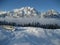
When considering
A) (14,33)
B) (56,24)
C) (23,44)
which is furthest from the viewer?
(56,24)

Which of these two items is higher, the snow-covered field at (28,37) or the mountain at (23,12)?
the mountain at (23,12)

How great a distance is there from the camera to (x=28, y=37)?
788 cm

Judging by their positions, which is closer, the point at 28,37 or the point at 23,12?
the point at 28,37

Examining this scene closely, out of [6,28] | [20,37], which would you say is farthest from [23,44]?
[6,28]

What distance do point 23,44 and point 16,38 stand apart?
569 millimetres

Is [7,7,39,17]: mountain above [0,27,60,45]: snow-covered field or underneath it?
above

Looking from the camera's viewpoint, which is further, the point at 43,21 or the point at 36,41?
the point at 43,21

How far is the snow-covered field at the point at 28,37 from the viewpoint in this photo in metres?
7.44

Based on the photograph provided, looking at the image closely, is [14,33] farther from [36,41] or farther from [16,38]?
[36,41]

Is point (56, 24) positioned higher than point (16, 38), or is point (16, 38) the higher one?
point (56, 24)

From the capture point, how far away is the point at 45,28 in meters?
9.16

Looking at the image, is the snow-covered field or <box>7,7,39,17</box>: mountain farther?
<box>7,7,39,17</box>: mountain

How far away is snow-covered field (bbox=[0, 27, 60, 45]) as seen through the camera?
24.4 ft

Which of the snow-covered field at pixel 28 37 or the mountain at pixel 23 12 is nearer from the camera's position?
the snow-covered field at pixel 28 37
